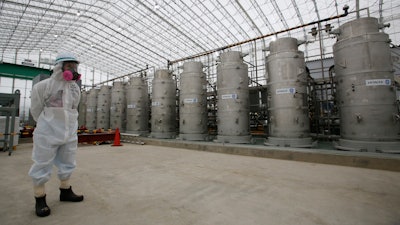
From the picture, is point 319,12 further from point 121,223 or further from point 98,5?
point 121,223

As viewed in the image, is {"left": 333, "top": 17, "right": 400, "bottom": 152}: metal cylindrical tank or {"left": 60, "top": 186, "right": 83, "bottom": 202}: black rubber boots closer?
{"left": 60, "top": 186, "right": 83, "bottom": 202}: black rubber boots

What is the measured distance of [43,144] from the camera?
6.81 feet

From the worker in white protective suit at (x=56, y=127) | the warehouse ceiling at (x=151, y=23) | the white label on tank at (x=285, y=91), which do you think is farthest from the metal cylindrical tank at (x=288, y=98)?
the warehouse ceiling at (x=151, y=23)

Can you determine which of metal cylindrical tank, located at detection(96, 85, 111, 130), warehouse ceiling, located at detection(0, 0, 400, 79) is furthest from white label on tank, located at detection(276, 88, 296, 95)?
warehouse ceiling, located at detection(0, 0, 400, 79)

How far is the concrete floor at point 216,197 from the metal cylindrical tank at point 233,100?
2675mm

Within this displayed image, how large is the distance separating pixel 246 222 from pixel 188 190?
1037mm

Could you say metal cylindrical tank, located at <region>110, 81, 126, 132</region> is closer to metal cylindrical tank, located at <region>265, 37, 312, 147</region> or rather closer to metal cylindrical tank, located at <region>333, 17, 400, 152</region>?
metal cylindrical tank, located at <region>265, 37, 312, 147</region>

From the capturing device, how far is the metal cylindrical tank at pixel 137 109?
9766mm

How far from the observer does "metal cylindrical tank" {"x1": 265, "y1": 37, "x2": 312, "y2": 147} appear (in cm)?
531

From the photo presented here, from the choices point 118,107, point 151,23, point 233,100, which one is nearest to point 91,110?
point 118,107

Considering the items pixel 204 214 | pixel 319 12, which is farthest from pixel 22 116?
pixel 319 12

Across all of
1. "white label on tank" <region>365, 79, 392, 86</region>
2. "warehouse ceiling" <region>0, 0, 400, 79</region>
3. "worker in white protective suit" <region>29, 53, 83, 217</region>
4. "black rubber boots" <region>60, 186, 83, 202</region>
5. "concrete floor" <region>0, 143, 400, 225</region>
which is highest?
"warehouse ceiling" <region>0, 0, 400, 79</region>

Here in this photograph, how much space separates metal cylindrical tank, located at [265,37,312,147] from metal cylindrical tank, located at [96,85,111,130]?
34.4ft

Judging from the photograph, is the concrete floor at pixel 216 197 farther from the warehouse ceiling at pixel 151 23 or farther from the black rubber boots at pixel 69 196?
the warehouse ceiling at pixel 151 23
